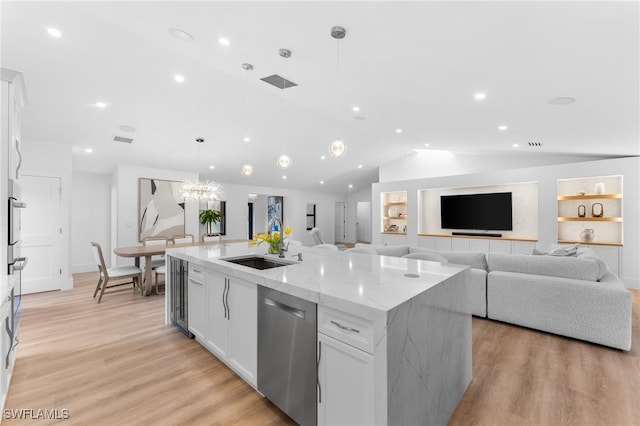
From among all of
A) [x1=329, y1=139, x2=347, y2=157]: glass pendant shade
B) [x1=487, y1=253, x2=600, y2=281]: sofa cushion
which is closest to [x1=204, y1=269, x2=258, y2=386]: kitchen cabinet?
[x1=329, y1=139, x2=347, y2=157]: glass pendant shade

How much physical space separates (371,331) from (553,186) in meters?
6.56

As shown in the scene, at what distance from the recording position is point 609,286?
2.87 m

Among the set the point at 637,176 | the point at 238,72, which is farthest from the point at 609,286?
the point at 238,72

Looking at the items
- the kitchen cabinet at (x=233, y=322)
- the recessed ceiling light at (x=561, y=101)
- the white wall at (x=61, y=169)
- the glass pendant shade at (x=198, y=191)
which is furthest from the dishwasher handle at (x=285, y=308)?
the white wall at (x=61, y=169)

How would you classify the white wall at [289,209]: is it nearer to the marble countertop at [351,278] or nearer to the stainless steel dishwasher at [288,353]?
the marble countertop at [351,278]

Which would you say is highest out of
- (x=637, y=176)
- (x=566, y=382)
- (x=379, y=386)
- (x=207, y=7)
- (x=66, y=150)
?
(x=207, y=7)

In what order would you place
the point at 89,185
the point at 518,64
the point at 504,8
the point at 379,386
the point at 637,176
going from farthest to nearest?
the point at 89,185 → the point at 637,176 → the point at 518,64 → the point at 504,8 → the point at 379,386

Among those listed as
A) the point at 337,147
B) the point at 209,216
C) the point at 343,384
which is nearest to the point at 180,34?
the point at 337,147

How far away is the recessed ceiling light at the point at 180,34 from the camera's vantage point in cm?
265

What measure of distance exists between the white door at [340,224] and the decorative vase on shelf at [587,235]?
8.54m

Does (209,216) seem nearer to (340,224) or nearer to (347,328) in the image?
(340,224)

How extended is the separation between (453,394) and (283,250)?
68.7 inches

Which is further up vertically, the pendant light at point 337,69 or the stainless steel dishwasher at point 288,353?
the pendant light at point 337,69

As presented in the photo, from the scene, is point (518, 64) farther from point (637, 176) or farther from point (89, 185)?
point (89, 185)
